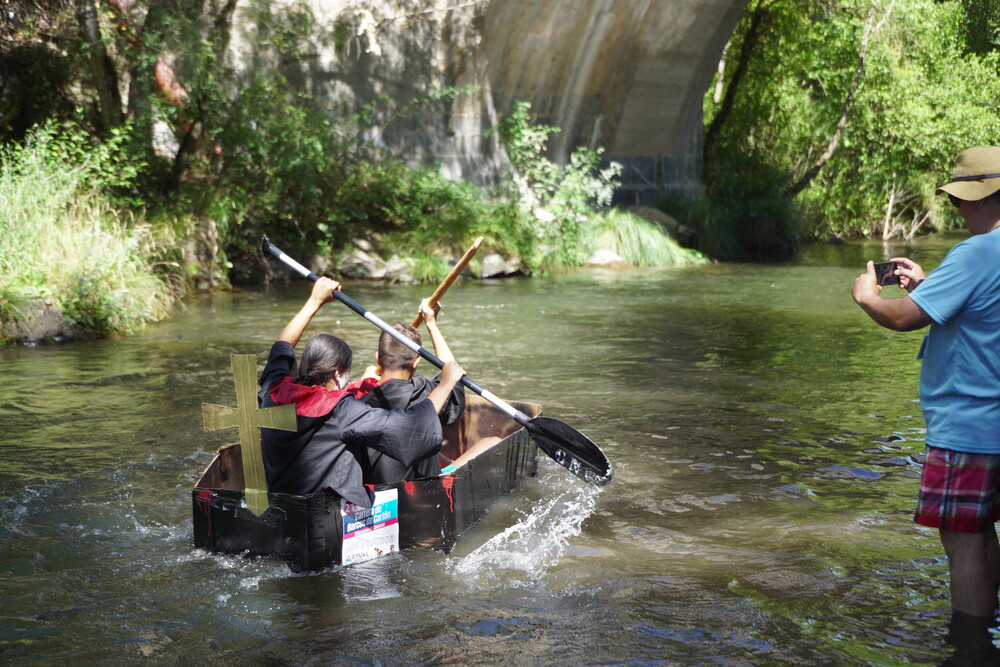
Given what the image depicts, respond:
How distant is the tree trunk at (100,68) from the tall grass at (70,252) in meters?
1.57

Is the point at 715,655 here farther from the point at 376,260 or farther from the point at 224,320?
the point at 376,260

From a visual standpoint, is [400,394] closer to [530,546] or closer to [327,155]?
[530,546]

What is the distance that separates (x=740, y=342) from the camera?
995 centimetres

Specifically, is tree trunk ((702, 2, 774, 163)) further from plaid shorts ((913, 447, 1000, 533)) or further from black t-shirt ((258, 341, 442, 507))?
plaid shorts ((913, 447, 1000, 533))

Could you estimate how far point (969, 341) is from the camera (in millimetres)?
3297

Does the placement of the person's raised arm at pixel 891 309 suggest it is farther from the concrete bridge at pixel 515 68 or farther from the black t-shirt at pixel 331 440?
the concrete bridge at pixel 515 68

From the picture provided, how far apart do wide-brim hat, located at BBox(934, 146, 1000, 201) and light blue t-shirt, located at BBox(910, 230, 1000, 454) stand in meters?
0.14

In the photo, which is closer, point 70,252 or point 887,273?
point 887,273

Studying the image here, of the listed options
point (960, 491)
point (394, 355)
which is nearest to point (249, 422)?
point (394, 355)

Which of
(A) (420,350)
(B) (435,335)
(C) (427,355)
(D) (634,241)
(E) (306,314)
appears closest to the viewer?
(E) (306,314)

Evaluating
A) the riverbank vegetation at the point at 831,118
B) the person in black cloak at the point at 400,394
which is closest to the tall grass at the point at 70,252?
the person in black cloak at the point at 400,394

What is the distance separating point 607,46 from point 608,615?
15251 millimetres

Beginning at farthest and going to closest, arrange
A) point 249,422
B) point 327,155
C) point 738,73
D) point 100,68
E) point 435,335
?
point 738,73, point 327,155, point 100,68, point 435,335, point 249,422

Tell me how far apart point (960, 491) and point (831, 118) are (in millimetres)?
19582
